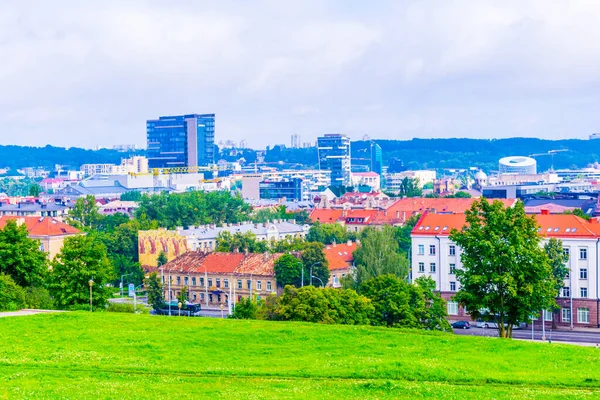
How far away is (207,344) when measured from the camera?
38.3 m

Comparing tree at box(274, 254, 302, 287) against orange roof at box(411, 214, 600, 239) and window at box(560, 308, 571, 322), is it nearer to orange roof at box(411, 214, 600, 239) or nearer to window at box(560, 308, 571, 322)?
orange roof at box(411, 214, 600, 239)

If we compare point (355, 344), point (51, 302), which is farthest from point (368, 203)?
point (355, 344)

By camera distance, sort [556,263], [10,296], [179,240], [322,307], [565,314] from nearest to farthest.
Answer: [10,296] → [322,307] → [556,263] → [565,314] → [179,240]

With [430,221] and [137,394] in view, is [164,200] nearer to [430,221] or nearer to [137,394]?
[430,221]

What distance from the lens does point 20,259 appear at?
6306cm

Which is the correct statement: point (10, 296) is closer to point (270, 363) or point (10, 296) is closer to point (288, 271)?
point (270, 363)

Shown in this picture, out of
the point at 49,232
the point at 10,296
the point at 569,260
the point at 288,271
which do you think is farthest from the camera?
the point at 49,232

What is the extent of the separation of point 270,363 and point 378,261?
152 ft

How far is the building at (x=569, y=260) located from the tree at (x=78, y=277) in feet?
78.1

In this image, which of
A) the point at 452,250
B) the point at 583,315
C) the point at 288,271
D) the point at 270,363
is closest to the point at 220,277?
the point at 288,271

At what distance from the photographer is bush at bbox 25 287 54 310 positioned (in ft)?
186

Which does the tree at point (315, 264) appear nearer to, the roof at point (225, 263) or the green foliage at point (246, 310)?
the roof at point (225, 263)

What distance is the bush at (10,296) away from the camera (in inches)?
1959

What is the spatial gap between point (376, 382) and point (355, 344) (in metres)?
6.77
